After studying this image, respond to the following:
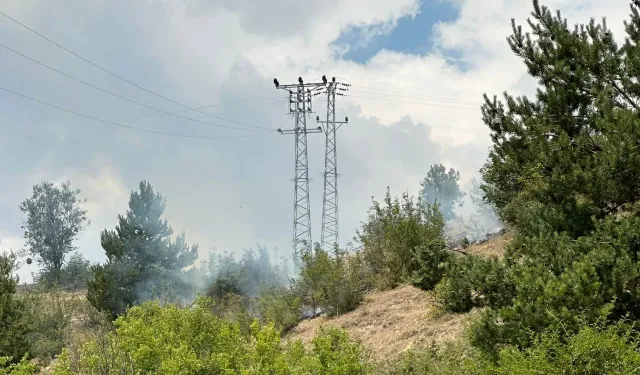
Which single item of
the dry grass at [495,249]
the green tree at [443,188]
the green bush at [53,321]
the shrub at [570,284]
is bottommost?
the green bush at [53,321]

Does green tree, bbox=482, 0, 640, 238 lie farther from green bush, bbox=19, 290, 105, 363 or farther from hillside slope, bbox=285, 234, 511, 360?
green bush, bbox=19, 290, 105, 363

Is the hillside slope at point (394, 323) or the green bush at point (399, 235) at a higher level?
the green bush at point (399, 235)

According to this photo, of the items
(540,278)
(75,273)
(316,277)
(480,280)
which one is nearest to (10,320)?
(316,277)

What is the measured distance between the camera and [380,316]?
17812 mm

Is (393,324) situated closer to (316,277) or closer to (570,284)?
(316,277)

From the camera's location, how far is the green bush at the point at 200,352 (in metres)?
8.05

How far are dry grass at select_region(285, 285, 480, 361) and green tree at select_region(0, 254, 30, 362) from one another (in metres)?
8.35

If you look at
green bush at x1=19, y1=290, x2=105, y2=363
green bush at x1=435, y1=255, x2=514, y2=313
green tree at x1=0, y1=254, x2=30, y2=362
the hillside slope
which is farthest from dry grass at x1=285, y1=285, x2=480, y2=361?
green bush at x1=19, y1=290, x2=105, y2=363

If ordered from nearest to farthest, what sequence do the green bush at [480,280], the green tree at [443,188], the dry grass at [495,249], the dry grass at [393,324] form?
the green bush at [480,280] < the dry grass at [393,324] < the dry grass at [495,249] < the green tree at [443,188]

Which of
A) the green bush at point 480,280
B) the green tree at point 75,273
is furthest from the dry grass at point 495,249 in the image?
the green tree at point 75,273

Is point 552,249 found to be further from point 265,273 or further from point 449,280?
point 265,273

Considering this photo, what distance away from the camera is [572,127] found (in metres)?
9.79

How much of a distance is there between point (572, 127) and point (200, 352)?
709cm

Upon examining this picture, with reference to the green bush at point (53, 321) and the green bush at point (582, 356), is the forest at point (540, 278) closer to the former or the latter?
the green bush at point (582, 356)
